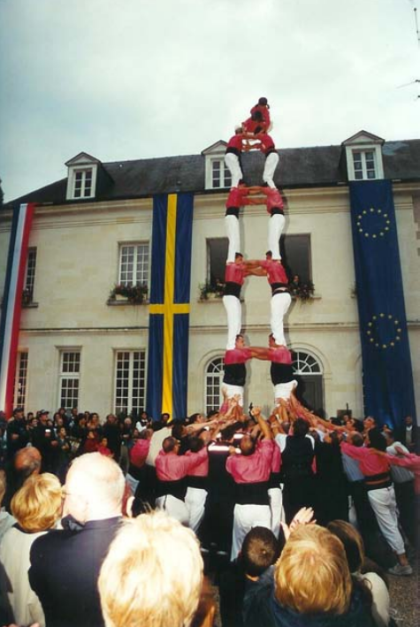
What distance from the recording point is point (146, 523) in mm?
1251

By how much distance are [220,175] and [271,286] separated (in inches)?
205

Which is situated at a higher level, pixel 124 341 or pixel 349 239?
pixel 349 239

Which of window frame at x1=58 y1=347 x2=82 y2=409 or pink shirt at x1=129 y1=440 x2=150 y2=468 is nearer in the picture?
pink shirt at x1=129 y1=440 x2=150 y2=468

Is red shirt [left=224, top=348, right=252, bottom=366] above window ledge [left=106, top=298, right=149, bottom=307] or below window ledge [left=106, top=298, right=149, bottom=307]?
below

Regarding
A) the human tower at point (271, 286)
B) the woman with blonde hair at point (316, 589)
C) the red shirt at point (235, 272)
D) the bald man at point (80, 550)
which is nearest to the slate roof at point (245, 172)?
the human tower at point (271, 286)

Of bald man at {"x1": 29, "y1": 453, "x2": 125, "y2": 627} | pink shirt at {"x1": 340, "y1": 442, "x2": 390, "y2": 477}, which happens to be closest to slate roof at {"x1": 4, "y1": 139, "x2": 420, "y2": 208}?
pink shirt at {"x1": 340, "y1": 442, "x2": 390, "y2": 477}

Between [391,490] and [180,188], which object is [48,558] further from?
[180,188]

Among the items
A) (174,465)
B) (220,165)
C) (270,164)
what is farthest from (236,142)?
(174,465)

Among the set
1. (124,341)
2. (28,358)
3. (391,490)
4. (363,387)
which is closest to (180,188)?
(124,341)

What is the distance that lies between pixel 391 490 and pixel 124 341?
27.0 feet

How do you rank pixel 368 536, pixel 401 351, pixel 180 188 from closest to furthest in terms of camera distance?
pixel 368 536 < pixel 401 351 < pixel 180 188

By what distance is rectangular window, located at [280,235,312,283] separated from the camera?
11875 mm

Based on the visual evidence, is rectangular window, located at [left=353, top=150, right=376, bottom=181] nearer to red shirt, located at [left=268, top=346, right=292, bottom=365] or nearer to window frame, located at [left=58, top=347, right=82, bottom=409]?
red shirt, located at [left=268, top=346, right=292, bottom=365]

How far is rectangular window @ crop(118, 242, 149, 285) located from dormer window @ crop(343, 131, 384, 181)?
20.0 ft
